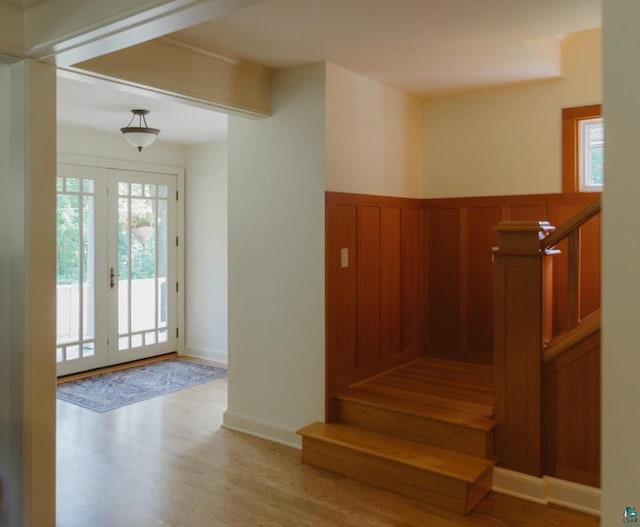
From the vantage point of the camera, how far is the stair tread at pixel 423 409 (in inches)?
132

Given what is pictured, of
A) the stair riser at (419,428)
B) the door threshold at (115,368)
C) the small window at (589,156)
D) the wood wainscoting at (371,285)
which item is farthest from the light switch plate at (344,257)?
the door threshold at (115,368)

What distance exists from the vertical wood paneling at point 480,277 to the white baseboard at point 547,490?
4.91ft

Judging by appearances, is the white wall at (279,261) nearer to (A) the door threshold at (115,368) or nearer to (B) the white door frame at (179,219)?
(A) the door threshold at (115,368)

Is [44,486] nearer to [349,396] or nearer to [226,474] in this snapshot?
[226,474]

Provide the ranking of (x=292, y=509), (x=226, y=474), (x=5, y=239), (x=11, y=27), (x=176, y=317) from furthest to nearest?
(x=176, y=317)
(x=226, y=474)
(x=292, y=509)
(x=5, y=239)
(x=11, y=27)

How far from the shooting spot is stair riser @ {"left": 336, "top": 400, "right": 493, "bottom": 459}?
3293 millimetres

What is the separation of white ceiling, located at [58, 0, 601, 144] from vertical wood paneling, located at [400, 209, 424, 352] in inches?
43.1

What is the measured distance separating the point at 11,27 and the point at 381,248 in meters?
2.78

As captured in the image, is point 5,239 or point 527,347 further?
point 527,347

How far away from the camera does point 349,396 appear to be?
12.6 feet

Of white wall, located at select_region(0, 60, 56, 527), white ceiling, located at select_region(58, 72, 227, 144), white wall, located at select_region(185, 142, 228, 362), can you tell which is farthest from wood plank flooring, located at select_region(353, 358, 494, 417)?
white wall, located at select_region(185, 142, 228, 362)

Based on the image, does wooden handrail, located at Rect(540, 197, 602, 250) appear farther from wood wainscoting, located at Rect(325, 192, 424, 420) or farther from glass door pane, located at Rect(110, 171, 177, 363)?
glass door pane, located at Rect(110, 171, 177, 363)

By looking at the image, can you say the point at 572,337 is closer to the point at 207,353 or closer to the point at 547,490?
the point at 547,490

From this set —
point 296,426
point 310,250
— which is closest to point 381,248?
point 310,250
